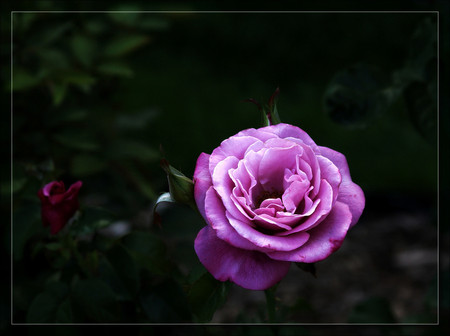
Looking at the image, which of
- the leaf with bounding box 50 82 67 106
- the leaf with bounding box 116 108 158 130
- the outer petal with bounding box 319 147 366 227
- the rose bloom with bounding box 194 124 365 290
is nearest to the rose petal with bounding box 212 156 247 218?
the rose bloom with bounding box 194 124 365 290

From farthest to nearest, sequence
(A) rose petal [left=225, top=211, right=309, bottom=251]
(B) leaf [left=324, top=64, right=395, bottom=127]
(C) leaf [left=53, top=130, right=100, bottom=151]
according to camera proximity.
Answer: (C) leaf [left=53, top=130, right=100, bottom=151] → (B) leaf [left=324, top=64, right=395, bottom=127] → (A) rose petal [left=225, top=211, right=309, bottom=251]

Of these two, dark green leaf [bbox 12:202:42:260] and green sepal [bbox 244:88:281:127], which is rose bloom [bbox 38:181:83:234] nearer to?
dark green leaf [bbox 12:202:42:260]

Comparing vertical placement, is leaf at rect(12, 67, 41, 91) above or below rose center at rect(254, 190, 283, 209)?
above

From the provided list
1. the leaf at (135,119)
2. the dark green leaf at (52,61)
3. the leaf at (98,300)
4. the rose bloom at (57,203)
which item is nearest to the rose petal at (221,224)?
the rose bloom at (57,203)

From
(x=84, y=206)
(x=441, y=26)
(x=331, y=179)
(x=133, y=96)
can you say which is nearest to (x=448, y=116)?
(x=441, y=26)

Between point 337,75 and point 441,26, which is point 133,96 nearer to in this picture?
point 337,75

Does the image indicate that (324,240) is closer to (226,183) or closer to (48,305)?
(226,183)
